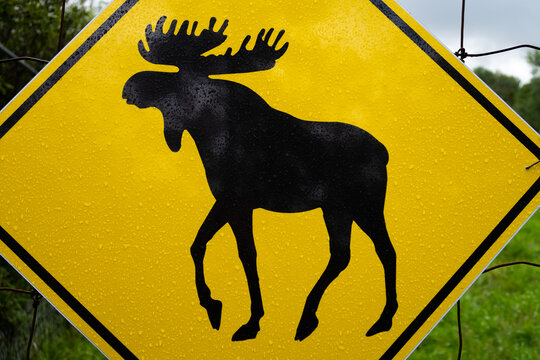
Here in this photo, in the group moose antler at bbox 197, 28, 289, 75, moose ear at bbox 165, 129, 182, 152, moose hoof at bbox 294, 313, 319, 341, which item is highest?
moose antler at bbox 197, 28, 289, 75

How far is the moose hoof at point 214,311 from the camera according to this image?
88cm

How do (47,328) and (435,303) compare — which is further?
(47,328)

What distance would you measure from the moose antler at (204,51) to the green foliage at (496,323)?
236 centimetres

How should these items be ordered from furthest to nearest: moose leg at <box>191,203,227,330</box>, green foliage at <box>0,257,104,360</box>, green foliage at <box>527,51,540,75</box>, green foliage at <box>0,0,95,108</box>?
green foliage at <box>527,51,540,75</box>, green foliage at <box>0,0,95,108</box>, green foliage at <box>0,257,104,360</box>, moose leg at <box>191,203,227,330</box>

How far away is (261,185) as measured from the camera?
2.90 ft

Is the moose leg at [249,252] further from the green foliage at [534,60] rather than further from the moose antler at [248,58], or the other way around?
the green foliage at [534,60]

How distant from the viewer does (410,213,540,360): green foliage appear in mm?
2586

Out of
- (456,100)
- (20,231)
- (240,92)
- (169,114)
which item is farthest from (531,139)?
(20,231)

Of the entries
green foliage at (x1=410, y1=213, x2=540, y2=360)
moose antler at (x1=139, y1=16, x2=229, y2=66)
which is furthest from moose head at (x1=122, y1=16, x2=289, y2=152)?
green foliage at (x1=410, y1=213, x2=540, y2=360)

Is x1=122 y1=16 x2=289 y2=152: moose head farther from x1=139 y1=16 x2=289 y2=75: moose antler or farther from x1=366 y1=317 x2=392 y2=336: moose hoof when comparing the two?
x1=366 y1=317 x2=392 y2=336: moose hoof

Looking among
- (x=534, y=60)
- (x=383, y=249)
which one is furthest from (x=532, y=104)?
(x=383, y=249)

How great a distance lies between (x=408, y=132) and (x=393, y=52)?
0.17m

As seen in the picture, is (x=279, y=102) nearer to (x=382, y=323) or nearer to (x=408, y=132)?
(x=408, y=132)

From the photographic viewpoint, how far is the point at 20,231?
90cm
